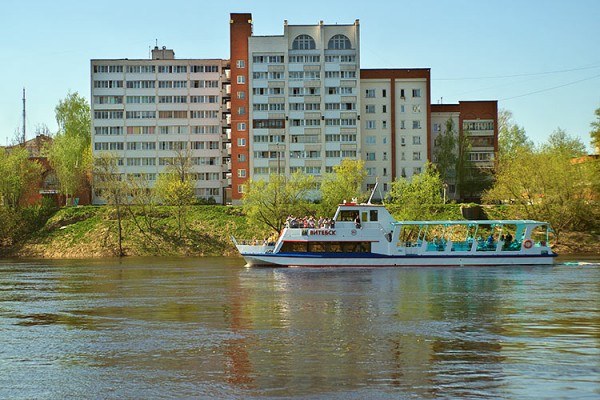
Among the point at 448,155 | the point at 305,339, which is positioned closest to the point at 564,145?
the point at 448,155

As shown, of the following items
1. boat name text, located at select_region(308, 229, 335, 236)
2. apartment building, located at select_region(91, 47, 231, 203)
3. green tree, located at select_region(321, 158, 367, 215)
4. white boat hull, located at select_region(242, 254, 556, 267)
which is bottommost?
white boat hull, located at select_region(242, 254, 556, 267)

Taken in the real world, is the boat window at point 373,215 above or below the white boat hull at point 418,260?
above

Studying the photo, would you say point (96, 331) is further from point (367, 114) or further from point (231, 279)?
point (367, 114)

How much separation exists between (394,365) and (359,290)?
25744 millimetres

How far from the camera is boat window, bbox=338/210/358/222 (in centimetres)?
7438

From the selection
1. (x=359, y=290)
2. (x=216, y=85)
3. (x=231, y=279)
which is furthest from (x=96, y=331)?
(x=216, y=85)

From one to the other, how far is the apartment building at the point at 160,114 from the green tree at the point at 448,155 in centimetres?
3813

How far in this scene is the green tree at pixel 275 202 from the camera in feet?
352

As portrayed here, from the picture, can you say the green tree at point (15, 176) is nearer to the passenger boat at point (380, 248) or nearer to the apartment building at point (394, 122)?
the apartment building at point (394, 122)

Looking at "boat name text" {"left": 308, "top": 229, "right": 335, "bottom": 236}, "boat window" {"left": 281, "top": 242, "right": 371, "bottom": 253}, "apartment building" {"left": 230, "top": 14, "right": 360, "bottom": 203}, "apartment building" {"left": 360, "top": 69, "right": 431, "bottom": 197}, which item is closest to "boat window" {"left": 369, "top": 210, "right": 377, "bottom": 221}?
"boat window" {"left": 281, "top": 242, "right": 371, "bottom": 253}

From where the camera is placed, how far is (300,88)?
474 ft

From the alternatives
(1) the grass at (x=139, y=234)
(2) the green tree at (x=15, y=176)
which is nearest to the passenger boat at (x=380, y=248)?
(1) the grass at (x=139, y=234)

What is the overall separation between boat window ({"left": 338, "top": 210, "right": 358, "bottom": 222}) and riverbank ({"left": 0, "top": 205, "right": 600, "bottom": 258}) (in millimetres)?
34195

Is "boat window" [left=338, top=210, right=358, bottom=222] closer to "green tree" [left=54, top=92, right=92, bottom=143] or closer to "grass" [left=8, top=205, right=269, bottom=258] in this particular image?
"grass" [left=8, top=205, right=269, bottom=258]
